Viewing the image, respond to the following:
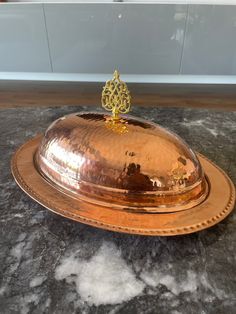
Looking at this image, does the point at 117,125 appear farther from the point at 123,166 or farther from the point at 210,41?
the point at 210,41

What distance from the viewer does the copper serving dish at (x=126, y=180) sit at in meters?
0.42

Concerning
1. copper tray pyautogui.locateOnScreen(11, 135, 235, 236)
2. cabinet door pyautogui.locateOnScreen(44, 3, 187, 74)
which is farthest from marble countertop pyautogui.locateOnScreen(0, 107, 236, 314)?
cabinet door pyautogui.locateOnScreen(44, 3, 187, 74)

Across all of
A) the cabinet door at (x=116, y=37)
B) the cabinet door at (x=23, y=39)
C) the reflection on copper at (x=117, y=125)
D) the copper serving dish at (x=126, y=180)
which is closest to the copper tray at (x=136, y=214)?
the copper serving dish at (x=126, y=180)

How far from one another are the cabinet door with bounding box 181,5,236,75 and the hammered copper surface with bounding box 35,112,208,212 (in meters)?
2.15

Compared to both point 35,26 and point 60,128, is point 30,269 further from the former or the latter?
point 35,26

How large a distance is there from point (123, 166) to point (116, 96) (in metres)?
0.15

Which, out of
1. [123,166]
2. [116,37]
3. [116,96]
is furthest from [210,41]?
[123,166]

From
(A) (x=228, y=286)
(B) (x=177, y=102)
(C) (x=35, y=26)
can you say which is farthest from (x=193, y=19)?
(A) (x=228, y=286)

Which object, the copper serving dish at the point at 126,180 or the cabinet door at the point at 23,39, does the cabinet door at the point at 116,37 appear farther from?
the copper serving dish at the point at 126,180

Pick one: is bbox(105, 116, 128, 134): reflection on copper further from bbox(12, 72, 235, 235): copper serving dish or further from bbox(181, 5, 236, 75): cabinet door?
bbox(181, 5, 236, 75): cabinet door

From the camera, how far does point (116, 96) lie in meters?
0.55

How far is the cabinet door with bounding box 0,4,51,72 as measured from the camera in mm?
2412

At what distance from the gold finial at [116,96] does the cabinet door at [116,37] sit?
2.03 metres

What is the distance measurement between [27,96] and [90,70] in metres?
0.56
